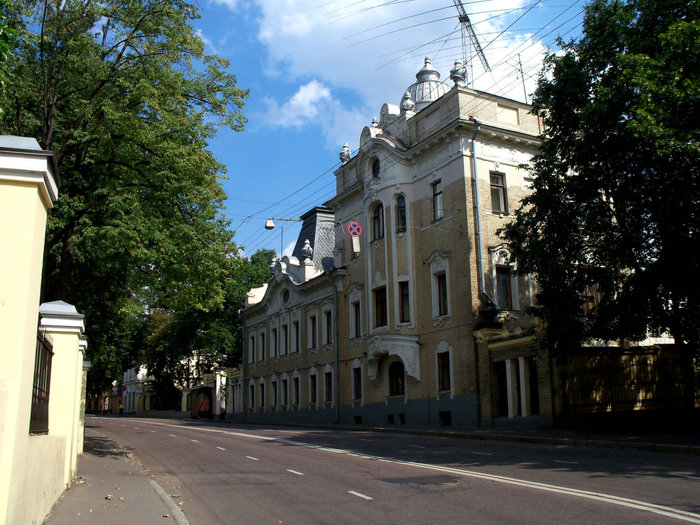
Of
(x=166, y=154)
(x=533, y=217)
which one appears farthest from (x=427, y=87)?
(x=166, y=154)

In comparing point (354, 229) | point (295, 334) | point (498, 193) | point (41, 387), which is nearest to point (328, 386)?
point (295, 334)

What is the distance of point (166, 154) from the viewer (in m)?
16.5

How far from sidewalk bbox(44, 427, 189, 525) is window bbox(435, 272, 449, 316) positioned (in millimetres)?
16767

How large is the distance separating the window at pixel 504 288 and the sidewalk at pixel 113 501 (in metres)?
17.5

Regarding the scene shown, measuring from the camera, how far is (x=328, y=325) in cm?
3797

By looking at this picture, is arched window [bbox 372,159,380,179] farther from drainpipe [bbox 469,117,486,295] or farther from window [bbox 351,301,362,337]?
window [bbox 351,301,362,337]

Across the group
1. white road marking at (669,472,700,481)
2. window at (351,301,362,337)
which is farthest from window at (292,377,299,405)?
white road marking at (669,472,700,481)

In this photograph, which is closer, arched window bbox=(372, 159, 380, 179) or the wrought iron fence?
the wrought iron fence

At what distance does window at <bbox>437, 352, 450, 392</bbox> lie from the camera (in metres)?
27.7

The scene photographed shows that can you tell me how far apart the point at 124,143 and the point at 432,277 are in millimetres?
15928

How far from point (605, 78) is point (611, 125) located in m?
2.33

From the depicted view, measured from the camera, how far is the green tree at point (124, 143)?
15719 millimetres

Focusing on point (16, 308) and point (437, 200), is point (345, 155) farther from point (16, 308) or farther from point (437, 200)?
point (16, 308)

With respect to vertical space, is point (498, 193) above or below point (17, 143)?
above
